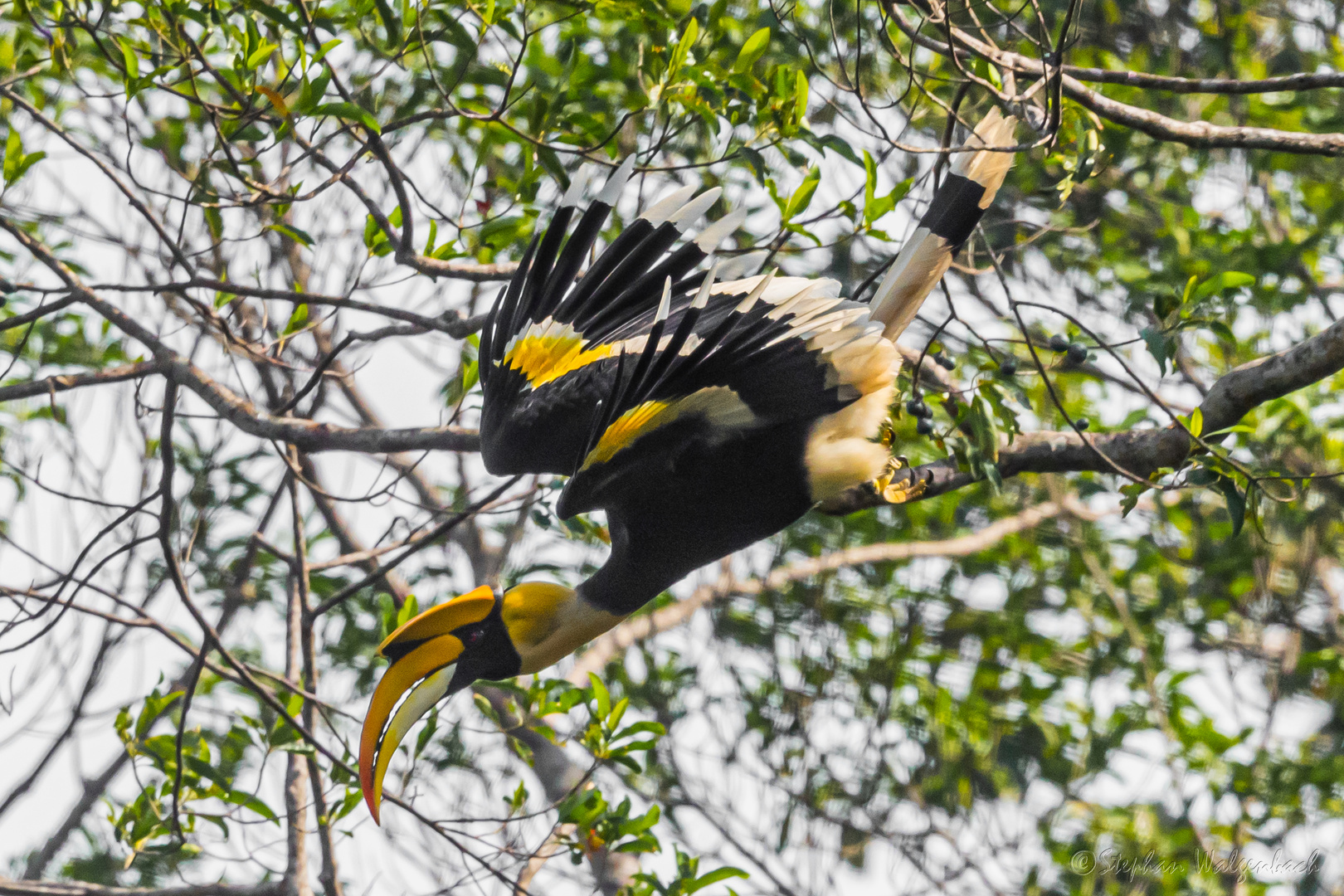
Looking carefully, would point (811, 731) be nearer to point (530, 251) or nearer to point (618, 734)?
point (618, 734)

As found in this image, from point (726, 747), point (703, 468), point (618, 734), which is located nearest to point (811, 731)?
point (726, 747)

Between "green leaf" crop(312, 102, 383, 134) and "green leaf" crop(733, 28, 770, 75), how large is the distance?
803mm

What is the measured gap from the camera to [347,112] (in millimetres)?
2389

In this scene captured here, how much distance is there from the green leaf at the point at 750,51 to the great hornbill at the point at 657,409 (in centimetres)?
38

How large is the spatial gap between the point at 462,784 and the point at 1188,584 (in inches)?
119

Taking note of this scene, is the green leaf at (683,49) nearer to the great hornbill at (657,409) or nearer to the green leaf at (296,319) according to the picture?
the great hornbill at (657,409)

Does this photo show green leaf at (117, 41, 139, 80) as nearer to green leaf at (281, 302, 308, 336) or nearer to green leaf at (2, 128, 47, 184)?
green leaf at (2, 128, 47, 184)

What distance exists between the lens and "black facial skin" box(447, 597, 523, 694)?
8.13 ft

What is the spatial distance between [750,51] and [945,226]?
25.1 inches

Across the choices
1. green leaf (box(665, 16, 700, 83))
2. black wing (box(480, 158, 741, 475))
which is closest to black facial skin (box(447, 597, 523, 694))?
black wing (box(480, 158, 741, 475))

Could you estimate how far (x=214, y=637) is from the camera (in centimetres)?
252

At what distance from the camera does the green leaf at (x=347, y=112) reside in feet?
7.82

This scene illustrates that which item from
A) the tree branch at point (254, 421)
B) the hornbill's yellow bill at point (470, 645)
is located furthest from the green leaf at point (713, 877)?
the tree branch at point (254, 421)

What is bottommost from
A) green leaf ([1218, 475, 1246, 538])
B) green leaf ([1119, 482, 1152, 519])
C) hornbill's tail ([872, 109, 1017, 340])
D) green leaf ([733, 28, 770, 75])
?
green leaf ([1218, 475, 1246, 538])
